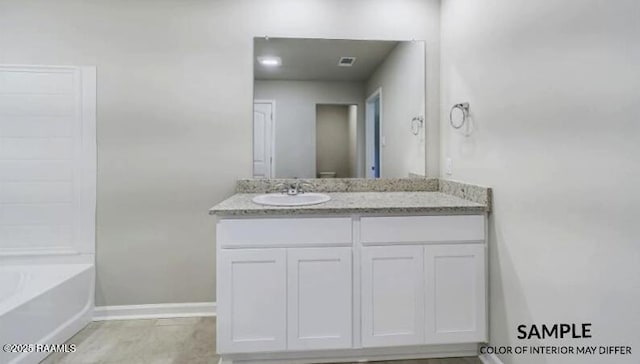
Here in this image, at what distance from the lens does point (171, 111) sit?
2.47 m

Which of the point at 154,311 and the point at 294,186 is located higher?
the point at 294,186

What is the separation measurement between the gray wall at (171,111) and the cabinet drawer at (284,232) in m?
0.75

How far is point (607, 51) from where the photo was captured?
116 centimetres

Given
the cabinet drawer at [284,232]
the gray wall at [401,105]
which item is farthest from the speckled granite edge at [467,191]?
the cabinet drawer at [284,232]

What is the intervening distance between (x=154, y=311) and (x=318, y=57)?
224cm

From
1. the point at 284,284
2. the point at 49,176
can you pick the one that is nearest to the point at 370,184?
the point at 284,284

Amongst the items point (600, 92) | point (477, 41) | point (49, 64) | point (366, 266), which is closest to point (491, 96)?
point (477, 41)

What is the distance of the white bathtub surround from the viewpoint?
235 cm

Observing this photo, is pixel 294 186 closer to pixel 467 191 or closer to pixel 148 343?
pixel 467 191

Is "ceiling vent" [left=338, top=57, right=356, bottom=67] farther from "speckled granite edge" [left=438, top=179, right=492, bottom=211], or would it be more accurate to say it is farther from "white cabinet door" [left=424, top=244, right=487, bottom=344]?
"white cabinet door" [left=424, top=244, right=487, bottom=344]

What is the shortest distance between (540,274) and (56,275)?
2.84 metres

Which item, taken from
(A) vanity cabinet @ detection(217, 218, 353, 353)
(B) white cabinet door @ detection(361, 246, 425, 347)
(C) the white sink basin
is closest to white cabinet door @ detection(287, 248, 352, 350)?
(A) vanity cabinet @ detection(217, 218, 353, 353)

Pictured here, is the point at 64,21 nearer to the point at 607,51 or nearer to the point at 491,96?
the point at 491,96

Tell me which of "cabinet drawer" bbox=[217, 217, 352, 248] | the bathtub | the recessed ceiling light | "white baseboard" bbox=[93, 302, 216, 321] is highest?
the recessed ceiling light
